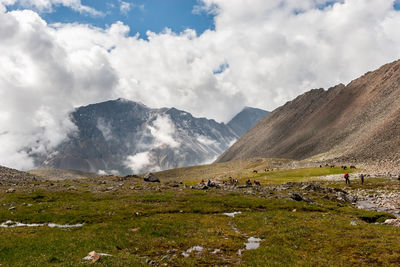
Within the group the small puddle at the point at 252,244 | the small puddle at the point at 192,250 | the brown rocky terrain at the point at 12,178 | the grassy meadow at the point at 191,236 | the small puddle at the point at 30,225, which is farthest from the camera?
the brown rocky terrain at the point at 12,178

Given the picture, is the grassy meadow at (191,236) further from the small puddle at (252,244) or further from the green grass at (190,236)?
the small puddle at (252,244)

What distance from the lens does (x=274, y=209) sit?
43844 mm

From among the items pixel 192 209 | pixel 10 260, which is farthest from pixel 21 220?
pixel 192 209

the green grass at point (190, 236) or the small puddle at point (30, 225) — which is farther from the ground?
the small puddle at point (30, 225)

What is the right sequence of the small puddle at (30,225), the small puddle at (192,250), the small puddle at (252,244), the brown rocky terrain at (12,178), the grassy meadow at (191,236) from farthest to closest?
the brown rocky terrain at (12,178)
the small puddle at (30,225)
the small puddle at (252,244)
the small puddle at (192,250)
the grassy meadow at (191,236)

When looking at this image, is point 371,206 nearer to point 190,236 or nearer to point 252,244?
point 252,244

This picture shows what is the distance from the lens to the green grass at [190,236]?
2133 centimetres

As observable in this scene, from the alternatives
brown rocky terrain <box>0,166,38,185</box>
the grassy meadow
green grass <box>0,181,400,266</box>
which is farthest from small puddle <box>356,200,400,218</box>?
brown rocky terrain <box>0,166,38,185</box>

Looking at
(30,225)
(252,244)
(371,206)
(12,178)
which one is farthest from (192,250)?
(12,178)

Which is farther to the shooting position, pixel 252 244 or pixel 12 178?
pixel 12 178

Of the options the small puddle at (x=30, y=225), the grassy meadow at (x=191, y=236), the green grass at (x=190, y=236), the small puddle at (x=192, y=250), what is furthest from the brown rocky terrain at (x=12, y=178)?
the small puddle at (x=192, y=250)

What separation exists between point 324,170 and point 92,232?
113098mm

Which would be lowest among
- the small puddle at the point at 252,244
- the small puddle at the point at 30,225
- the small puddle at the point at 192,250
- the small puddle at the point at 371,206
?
the small puddle at the point at 371,206

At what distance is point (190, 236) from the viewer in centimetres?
2862
